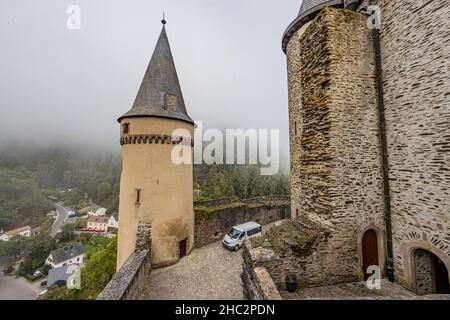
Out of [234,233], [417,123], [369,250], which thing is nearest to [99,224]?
[234,233]

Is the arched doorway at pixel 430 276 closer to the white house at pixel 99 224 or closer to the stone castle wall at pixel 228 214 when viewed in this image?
the stone castle wall at pixel 228 214

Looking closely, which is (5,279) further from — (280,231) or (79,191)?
(79,191)

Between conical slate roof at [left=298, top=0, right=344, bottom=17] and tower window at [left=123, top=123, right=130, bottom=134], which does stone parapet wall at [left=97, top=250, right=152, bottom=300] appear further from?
conical slate roof at [left=298, top=0, right=344, bottom=17]

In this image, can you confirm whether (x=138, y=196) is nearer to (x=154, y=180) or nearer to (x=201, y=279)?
(x=154, y=180)

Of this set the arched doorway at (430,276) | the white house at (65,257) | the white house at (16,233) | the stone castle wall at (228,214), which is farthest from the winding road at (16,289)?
the arched doorway at (430,276)

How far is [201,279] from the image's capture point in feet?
28.7

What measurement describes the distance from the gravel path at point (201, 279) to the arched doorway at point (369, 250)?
4.15 meters

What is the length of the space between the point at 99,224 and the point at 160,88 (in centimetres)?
8988

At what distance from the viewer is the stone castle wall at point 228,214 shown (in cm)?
1297

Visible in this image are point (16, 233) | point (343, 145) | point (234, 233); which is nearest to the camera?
point (343, 145)

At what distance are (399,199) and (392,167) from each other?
856 millimetres

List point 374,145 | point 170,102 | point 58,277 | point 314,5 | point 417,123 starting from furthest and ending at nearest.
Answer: point 58,277 < point 170,102 < point 314,5 < point 374,145 < point 417,123

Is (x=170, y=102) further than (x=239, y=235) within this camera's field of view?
No
